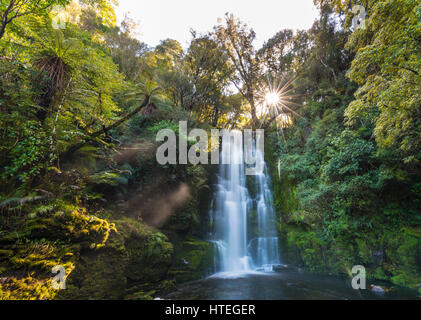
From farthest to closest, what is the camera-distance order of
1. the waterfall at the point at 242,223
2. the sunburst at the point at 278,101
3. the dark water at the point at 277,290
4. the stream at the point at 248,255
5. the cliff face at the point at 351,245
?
the sunburst at the point at 278,101, the waterfall at the point at 242,223, the cliff face at the point at 351,245, the stream at the point at 248,255, the dark water at the point at 277,290

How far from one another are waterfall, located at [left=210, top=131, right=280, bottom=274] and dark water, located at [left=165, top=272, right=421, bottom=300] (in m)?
1.57

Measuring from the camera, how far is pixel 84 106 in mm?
5559

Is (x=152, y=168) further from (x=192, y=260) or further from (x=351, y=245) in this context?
(x=351, y=245)

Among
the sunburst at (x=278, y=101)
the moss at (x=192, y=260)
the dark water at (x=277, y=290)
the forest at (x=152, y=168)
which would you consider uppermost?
the sunburst at (x=278, y=101)

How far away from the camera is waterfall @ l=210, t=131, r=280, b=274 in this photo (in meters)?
9.08

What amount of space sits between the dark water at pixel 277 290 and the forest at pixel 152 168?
23.7 inches

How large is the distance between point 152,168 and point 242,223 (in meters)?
6.27

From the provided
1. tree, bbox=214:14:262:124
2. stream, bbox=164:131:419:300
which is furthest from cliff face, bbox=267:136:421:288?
tree, bbox=214:14:262:124

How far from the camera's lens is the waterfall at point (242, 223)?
9.08 m

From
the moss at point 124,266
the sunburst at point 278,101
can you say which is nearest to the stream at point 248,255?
the moss at point 124,266

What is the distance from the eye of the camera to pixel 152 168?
8.14 m

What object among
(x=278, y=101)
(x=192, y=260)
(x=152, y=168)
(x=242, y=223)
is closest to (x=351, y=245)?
(x=242, y=223)

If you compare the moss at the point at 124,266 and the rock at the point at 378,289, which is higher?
the moss at the point at 124,266

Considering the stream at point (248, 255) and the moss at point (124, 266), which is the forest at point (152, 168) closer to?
the moss at point (124, 266)
